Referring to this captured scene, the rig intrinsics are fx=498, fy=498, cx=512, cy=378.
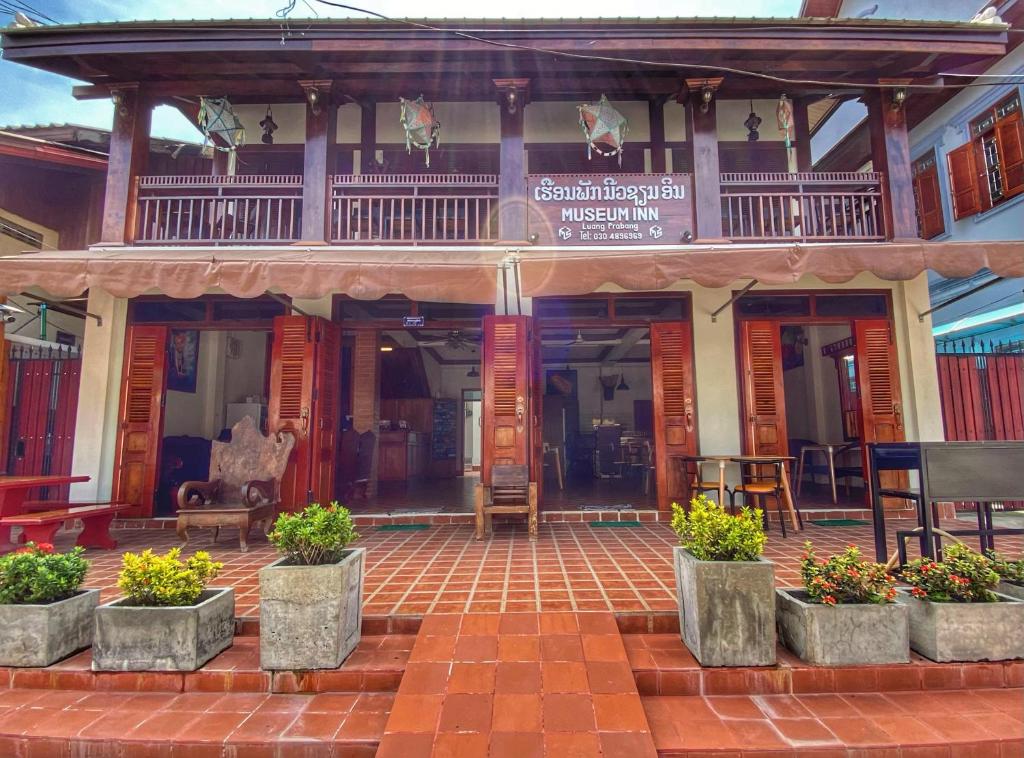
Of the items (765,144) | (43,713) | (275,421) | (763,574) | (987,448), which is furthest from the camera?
(765,144)

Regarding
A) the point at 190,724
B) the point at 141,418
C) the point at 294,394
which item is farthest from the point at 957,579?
the point at 141,418

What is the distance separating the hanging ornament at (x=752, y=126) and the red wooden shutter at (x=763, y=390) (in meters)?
2.93

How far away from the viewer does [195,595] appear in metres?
2.54

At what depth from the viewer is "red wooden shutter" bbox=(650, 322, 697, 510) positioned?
5.85 m

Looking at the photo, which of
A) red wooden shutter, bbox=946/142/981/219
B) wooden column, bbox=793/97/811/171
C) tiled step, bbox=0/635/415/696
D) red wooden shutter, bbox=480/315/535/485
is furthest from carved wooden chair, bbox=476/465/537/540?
red wooden shutter, bbox=946/142/981/219

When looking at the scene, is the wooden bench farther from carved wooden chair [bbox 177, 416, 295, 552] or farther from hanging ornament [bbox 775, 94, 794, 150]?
hanging ornament [bbox 775, 94, 794, 150]

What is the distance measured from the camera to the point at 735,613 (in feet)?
7.88

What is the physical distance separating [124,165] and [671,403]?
7.17 m

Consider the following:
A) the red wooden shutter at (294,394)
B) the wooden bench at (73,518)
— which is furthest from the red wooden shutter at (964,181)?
the wooden bench at (73,518)

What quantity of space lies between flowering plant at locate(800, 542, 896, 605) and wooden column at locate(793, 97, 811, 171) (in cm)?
617

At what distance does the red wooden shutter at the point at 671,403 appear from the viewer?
585 cm

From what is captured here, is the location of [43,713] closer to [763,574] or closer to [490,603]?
[490,603]

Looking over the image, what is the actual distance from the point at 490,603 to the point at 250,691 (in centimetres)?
132

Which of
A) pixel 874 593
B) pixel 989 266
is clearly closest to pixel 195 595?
pixel 874 593
